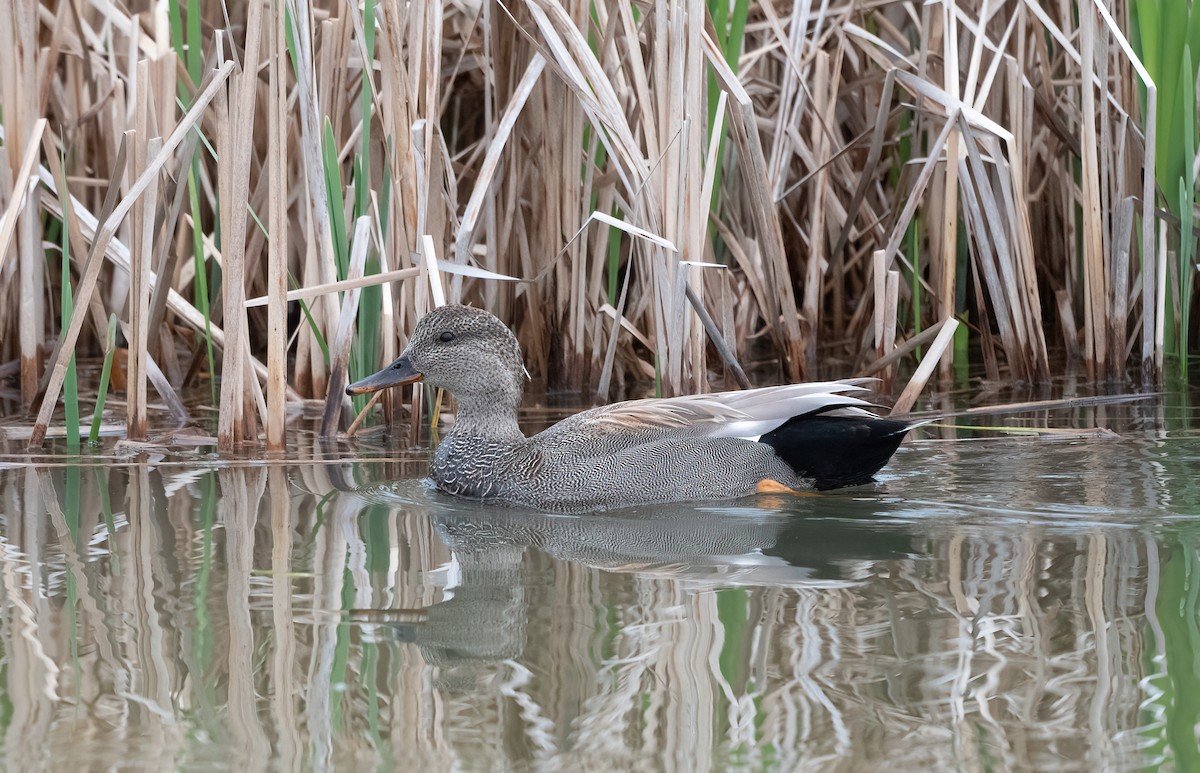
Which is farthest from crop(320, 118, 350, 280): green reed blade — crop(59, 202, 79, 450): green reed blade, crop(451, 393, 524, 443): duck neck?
crop(59, 202, 79, 450): green reed blade


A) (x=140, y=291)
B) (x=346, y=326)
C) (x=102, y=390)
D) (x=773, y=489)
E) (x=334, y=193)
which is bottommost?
(x=773, y=489)

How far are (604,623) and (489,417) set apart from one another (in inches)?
77.6

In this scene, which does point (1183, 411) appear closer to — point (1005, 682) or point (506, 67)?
point (506, 67)

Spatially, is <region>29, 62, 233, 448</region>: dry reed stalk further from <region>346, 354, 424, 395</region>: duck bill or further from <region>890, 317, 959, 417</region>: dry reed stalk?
<region>890, 317, 959, 417</region>: dry reed stalk

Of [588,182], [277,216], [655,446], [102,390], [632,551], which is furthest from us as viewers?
[588,182]

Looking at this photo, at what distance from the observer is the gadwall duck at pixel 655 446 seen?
4.68 meters

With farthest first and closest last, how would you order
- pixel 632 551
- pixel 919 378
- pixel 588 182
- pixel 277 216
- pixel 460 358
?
pixel 588 182, pixel 919 378, pixel 460 358, pixel 277 216, pixel 632 551

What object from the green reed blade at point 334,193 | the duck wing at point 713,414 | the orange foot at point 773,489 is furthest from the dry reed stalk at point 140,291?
the orange foot at point 773,489

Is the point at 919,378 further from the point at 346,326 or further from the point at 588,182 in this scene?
the point at 346,326

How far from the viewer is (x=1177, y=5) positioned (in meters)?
5.82

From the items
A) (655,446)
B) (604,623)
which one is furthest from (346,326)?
(604,623)

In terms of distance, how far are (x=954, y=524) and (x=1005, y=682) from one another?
145 centimetres

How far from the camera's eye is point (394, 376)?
493 cm

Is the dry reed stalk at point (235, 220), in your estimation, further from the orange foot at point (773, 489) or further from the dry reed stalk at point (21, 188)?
the orange foot at point (773, 489)
